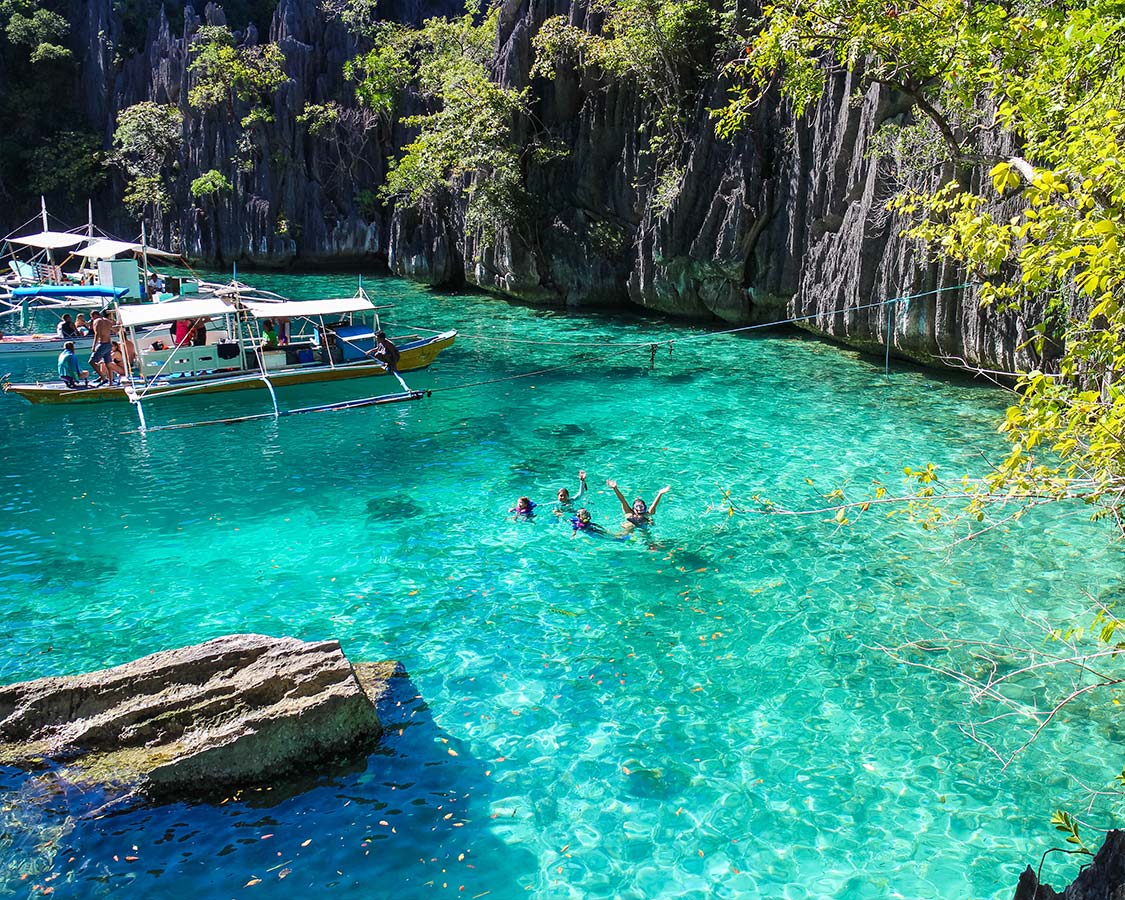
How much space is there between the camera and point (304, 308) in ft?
84.6

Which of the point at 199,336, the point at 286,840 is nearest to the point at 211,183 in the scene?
the point at 199,336

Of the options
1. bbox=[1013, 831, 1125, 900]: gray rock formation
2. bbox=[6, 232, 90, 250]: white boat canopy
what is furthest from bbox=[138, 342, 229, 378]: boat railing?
bbox=[1013, 831, 1125, 900]: gray rock formation

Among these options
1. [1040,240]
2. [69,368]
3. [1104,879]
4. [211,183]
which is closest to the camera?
[1104,879]

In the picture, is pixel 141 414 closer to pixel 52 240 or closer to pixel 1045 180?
pixel 1045 180

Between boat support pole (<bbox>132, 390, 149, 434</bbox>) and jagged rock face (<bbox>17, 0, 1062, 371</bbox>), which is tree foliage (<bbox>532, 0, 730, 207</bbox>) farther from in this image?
boat support pole (<bbox>132, 390, 149, 434</bbox>)

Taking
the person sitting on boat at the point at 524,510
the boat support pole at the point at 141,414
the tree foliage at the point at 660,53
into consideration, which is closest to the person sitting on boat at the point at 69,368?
the boat support pole at the point at 141,414

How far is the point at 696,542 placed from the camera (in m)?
15.1

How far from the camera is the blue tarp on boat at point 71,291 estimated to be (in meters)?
37.1

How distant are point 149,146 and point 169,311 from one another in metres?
42.7

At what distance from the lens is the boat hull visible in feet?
80.5

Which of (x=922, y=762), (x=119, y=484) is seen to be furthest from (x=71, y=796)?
(x=119, y=484)

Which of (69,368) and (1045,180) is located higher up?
(1045,180)

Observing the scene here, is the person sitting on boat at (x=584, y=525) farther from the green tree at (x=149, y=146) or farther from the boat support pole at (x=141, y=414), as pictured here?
the green tree at (x=149, y=146)

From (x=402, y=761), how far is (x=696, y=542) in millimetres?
7125
